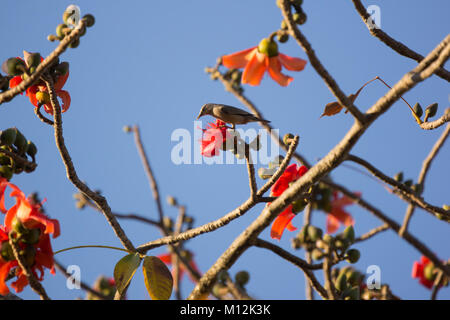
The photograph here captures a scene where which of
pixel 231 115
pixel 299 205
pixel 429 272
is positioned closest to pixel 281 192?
pixel 299 205

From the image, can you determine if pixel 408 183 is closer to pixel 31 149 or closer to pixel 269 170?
pixel 269 170

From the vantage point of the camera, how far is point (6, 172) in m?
1.58

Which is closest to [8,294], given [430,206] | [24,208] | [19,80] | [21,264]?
[21,264]

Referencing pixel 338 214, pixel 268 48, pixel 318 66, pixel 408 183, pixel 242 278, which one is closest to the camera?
pixel 318 66

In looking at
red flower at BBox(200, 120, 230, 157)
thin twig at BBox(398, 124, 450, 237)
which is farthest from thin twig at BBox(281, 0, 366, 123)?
thin twig at BBox(398, 124, 450, 237)

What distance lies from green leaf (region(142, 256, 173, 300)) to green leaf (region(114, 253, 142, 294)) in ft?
0.12

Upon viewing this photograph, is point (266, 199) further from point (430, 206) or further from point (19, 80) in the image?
point (19, 80)

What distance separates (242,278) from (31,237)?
41.1 inches

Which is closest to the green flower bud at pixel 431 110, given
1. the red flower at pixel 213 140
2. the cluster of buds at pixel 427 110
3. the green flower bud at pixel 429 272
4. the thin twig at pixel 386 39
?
the cluster of buds at pixel 427 110

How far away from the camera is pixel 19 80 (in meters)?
1.64

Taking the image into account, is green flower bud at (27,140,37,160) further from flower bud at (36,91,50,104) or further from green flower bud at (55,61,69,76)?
green flower bud at (55,61,69,76)

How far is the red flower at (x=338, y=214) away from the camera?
2.55m

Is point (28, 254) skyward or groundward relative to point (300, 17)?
groundward
